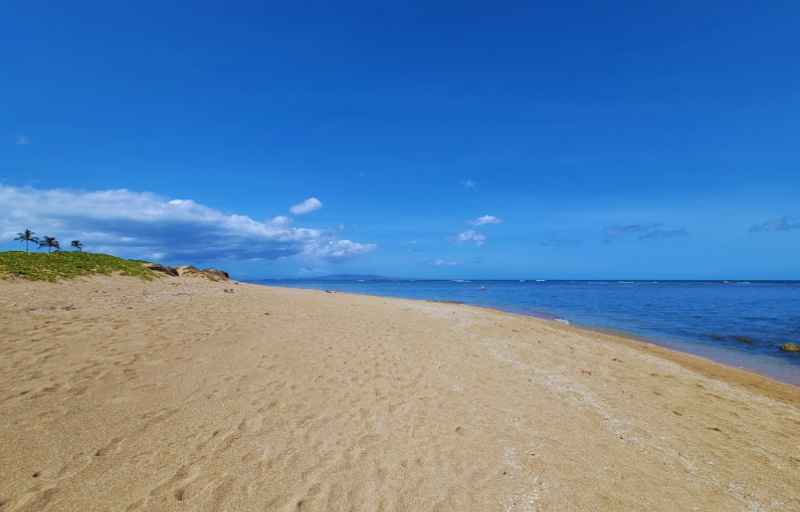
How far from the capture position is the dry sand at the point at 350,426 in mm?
4016

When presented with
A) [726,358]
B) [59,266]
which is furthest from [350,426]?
[59,266]

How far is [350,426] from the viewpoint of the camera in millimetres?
5637

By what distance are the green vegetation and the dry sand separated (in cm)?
627

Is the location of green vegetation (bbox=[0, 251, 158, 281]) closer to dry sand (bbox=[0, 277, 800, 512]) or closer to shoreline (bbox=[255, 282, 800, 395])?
dry sand (bbox=[0, 277, 800, 512])

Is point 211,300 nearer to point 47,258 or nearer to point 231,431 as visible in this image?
point 47,258

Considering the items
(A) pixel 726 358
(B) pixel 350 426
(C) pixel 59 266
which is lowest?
(A) pixel 726 358

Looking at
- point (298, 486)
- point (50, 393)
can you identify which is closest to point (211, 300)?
point (50, 393)

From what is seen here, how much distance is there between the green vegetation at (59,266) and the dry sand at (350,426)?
6268 millimetres

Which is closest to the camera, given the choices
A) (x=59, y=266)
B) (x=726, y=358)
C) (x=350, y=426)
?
(x=350, y=426)

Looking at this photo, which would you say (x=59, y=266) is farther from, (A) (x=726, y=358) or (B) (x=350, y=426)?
(A) (x=726, y=358)

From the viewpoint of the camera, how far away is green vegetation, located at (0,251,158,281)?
612 inches

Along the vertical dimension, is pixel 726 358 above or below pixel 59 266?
below

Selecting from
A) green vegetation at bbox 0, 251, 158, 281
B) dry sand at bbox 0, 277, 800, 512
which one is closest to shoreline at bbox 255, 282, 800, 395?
dry sand at bbox 0, 277, 800, 512

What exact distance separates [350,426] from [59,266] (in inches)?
808
